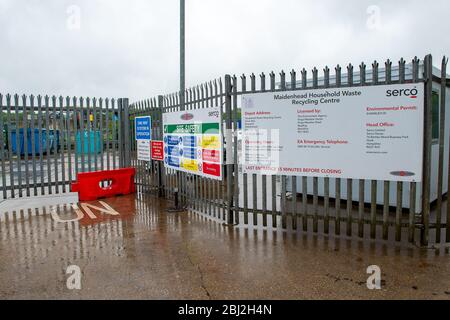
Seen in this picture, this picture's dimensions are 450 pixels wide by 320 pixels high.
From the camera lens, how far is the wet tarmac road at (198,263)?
3615 millimetres

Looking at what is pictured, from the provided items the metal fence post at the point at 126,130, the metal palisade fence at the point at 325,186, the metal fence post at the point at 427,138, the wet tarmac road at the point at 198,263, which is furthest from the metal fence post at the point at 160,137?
the metal fence post at the point at 427,138

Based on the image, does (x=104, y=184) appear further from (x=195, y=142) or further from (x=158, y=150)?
(x=195, y=142)

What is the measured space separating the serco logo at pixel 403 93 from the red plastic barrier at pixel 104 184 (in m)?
6.76

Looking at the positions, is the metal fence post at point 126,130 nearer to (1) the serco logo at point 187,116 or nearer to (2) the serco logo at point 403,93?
(1) the serco logo at point 187,116

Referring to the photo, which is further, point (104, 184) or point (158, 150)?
point (104, 184)

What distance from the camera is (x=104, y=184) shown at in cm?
904

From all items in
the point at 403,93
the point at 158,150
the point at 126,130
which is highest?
the point at 403,93

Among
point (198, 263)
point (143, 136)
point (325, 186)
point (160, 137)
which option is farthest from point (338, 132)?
point (143, 136)

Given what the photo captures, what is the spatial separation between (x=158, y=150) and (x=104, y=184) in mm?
1875

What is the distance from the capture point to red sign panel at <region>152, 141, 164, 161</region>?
8.30m

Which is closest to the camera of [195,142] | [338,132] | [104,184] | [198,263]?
[198,263]

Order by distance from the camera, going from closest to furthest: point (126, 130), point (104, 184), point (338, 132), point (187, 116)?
point (338, 132) → point (187, 116) → point (104, 184) → point (126, 130)

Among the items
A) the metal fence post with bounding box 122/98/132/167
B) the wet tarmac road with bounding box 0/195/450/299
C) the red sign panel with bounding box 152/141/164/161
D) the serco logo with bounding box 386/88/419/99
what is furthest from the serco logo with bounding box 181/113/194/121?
the serco logo with bounding box 386/88/419/99
